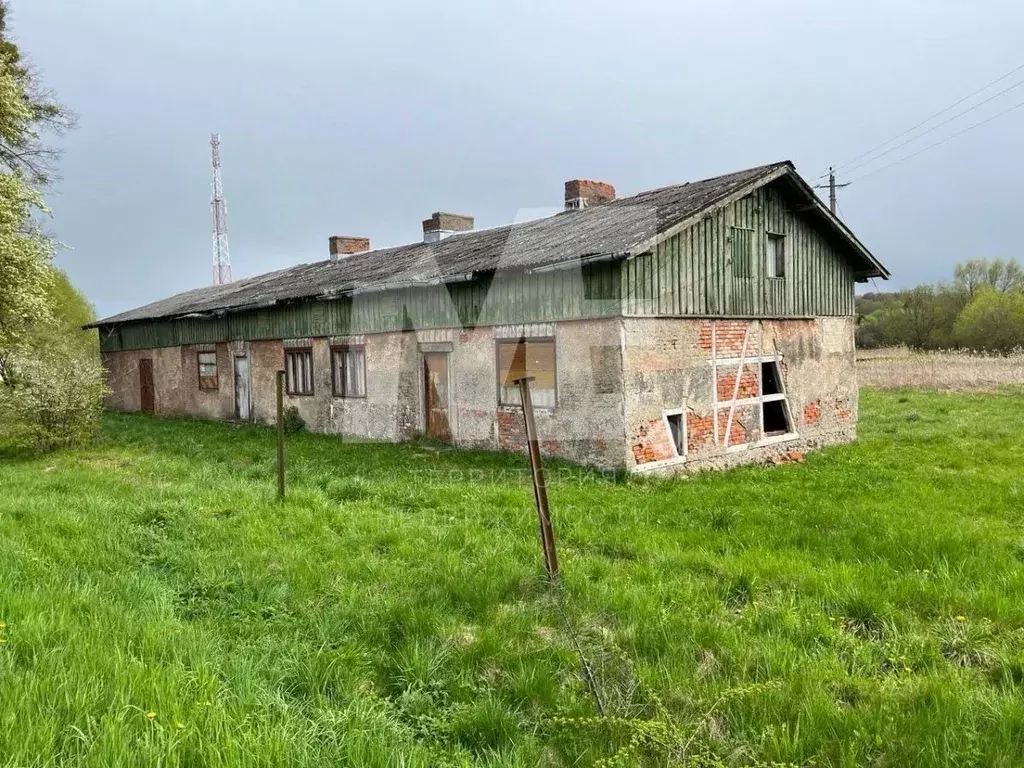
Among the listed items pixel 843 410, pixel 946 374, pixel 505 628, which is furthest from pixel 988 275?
pixel 505 628

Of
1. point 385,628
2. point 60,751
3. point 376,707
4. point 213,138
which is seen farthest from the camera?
point 213,138

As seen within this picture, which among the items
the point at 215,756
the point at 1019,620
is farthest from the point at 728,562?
the point at 215,756

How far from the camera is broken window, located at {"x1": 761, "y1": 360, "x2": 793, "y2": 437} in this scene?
13.4 meters

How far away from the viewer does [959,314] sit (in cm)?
5022

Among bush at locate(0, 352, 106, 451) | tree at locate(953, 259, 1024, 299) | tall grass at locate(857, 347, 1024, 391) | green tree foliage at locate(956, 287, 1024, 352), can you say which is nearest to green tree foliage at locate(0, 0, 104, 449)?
bush at locate(0, 352, 106, 451)

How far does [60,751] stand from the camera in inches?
109

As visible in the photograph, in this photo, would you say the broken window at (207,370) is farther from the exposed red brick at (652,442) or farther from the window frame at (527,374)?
the exposed red brick at (652,442)

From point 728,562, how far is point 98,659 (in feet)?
16.1

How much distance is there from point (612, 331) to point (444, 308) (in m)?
4.27

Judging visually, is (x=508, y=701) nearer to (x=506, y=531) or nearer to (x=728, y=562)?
(x=728, y=562)

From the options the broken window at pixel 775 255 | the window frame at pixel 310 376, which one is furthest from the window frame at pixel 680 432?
the window frame at pixel 310 376

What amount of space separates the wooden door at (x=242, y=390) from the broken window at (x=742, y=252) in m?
13.8

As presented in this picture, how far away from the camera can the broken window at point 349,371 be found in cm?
1593

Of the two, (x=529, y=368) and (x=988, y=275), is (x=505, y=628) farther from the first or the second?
(x=988, y=275)
